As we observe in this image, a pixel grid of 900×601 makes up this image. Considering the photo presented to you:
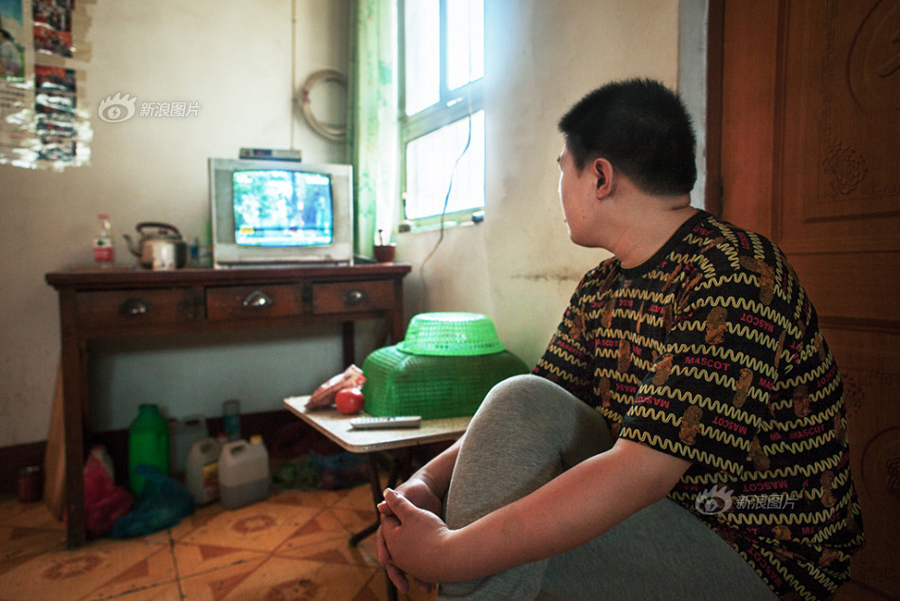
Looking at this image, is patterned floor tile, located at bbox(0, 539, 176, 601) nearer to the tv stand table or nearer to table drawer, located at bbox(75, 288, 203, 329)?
the tv stand table

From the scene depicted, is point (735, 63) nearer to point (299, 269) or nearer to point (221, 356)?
point (299, 269)

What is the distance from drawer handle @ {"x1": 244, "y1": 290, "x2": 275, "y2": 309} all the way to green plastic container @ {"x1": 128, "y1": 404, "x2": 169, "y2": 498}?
2.29ft

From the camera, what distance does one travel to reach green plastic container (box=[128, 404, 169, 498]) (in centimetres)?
228

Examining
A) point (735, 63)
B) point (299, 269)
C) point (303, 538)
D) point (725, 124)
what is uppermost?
point (735, 63)

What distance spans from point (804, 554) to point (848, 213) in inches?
26.3

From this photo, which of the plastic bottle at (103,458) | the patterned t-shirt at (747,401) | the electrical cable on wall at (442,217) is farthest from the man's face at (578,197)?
the plastic bottle at (103,458)

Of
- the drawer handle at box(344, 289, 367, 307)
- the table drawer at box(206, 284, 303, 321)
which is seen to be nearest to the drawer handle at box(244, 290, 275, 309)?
the table drawer at box(206, 284, 303, 321)

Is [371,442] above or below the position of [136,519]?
above

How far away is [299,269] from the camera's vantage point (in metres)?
2.14

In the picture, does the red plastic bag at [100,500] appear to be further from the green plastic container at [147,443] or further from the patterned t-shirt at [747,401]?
the patterned t-shirt at [747,401]

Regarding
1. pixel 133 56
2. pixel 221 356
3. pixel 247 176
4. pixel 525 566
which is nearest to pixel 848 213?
pixel 525 566

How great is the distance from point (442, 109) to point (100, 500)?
2016 mm

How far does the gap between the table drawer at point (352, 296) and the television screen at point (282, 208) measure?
210 millimetres

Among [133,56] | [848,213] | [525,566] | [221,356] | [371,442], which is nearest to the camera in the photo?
[525,566]
